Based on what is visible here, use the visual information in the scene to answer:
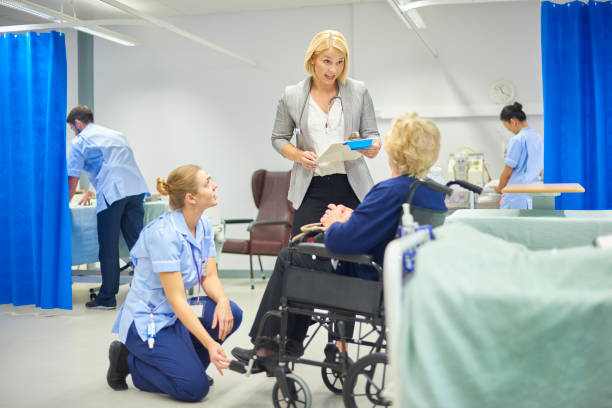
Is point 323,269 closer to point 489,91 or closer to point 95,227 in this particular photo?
point 95,227

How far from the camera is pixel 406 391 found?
3.79 ft

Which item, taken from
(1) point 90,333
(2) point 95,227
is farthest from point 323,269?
(2) point 95,227

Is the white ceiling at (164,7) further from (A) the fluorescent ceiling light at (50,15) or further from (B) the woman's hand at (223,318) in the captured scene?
(B) the woman's hand at (223,318)

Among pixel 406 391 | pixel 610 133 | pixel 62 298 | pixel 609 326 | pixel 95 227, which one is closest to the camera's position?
pixel 406 391

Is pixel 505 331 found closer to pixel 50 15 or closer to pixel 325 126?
pixel 325 126

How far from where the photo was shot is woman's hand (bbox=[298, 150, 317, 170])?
2600 mm

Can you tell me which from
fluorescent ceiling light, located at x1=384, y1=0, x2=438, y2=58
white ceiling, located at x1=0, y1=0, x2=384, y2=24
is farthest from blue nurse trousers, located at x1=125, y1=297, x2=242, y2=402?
white ceiling, located at x1=0, y1=0, x2=384, y2=24

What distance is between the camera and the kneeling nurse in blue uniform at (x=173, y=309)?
2529 mm

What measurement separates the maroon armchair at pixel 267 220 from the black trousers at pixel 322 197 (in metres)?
2.56

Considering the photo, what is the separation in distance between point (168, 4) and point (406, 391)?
232 inches

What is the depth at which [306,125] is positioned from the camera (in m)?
2.79

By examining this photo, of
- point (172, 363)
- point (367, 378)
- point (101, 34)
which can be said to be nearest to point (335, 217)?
point (367, 378)

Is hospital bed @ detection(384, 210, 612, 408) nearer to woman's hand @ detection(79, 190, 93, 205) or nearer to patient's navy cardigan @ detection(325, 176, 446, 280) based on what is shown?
patient's navy cardigan @ detection(325, 176, 446, 280)

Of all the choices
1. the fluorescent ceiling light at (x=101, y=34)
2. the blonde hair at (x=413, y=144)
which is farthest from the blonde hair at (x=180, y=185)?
the fluorescent ceiling light at (x=101, y=34)
